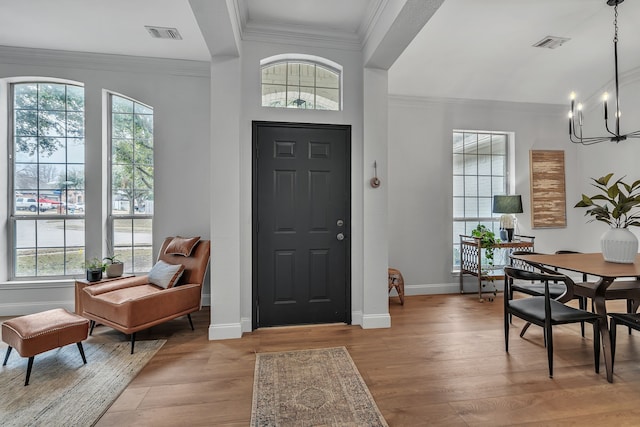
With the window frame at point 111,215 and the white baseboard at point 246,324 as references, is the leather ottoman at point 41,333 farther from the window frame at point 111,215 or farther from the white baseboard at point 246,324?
the window frame at point 111,215

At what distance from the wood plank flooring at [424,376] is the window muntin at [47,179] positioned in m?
1.38

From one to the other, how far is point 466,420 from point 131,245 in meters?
3.96

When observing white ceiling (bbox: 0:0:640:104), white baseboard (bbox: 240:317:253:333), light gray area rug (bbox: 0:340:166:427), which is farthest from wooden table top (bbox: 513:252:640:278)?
light gray area rug (bbox: 0:340:166:427)

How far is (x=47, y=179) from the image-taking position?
3.81 meters

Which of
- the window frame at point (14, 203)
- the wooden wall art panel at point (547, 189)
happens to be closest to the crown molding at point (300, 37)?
the window frame at point (14, 203)

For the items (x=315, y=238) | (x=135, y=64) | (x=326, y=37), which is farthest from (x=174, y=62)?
(x=315, y=238)

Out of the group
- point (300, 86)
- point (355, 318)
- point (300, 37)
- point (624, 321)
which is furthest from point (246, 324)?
point (624, 321)

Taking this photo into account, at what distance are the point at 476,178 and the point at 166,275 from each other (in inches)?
174

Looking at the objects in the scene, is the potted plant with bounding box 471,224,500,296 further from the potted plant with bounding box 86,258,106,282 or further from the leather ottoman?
the potted plant with bounding box 86,258,106,282

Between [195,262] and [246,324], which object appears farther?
[195,262]

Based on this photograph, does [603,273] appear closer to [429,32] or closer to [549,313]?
[549,313]

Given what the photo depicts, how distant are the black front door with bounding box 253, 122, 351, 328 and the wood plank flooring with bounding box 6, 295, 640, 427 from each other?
0.95 feet

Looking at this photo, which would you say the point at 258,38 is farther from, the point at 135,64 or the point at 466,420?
the point at 466,420

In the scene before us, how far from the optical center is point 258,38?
3215mm
